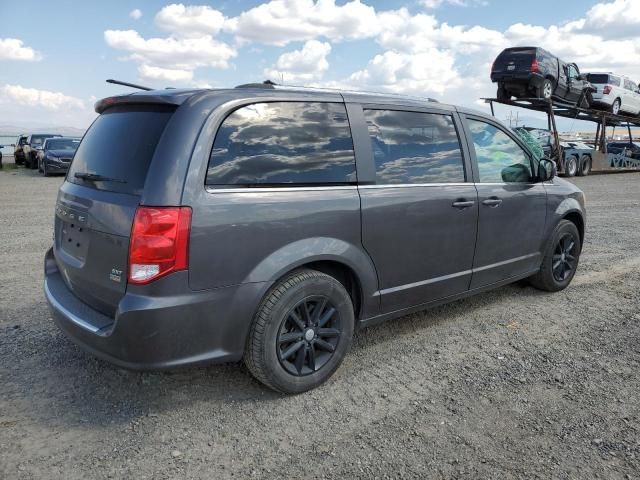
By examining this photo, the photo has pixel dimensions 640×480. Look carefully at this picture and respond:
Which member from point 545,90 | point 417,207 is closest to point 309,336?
point 417,207

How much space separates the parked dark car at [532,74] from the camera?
15992 millimetres

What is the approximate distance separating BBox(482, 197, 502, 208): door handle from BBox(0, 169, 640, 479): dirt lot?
3.25ft

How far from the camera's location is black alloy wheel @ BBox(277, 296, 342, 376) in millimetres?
3039

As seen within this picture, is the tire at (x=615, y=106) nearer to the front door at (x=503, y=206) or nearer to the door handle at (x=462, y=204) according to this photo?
the front door at (x=503, y=206)

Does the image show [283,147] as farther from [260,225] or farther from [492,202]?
[492,202]

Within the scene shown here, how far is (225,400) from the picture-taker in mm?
3068

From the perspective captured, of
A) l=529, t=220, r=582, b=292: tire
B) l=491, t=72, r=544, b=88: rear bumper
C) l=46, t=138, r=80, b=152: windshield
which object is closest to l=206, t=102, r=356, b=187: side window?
l=529, t=220, r=582, b=292: tire

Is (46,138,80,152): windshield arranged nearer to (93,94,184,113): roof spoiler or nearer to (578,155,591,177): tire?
(93,94,184,113): roof spoiler

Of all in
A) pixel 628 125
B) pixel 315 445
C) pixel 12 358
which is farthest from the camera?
pixel 628 125

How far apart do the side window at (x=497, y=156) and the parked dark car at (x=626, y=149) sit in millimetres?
21377

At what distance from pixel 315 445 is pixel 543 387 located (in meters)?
1.53

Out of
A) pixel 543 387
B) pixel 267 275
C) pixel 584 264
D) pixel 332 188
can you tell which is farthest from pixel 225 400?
pixel 584 264

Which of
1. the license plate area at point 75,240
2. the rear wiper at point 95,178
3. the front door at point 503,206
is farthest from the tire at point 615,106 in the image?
the license plate area at point 75,240

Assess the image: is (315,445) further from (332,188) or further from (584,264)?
(584,264)
